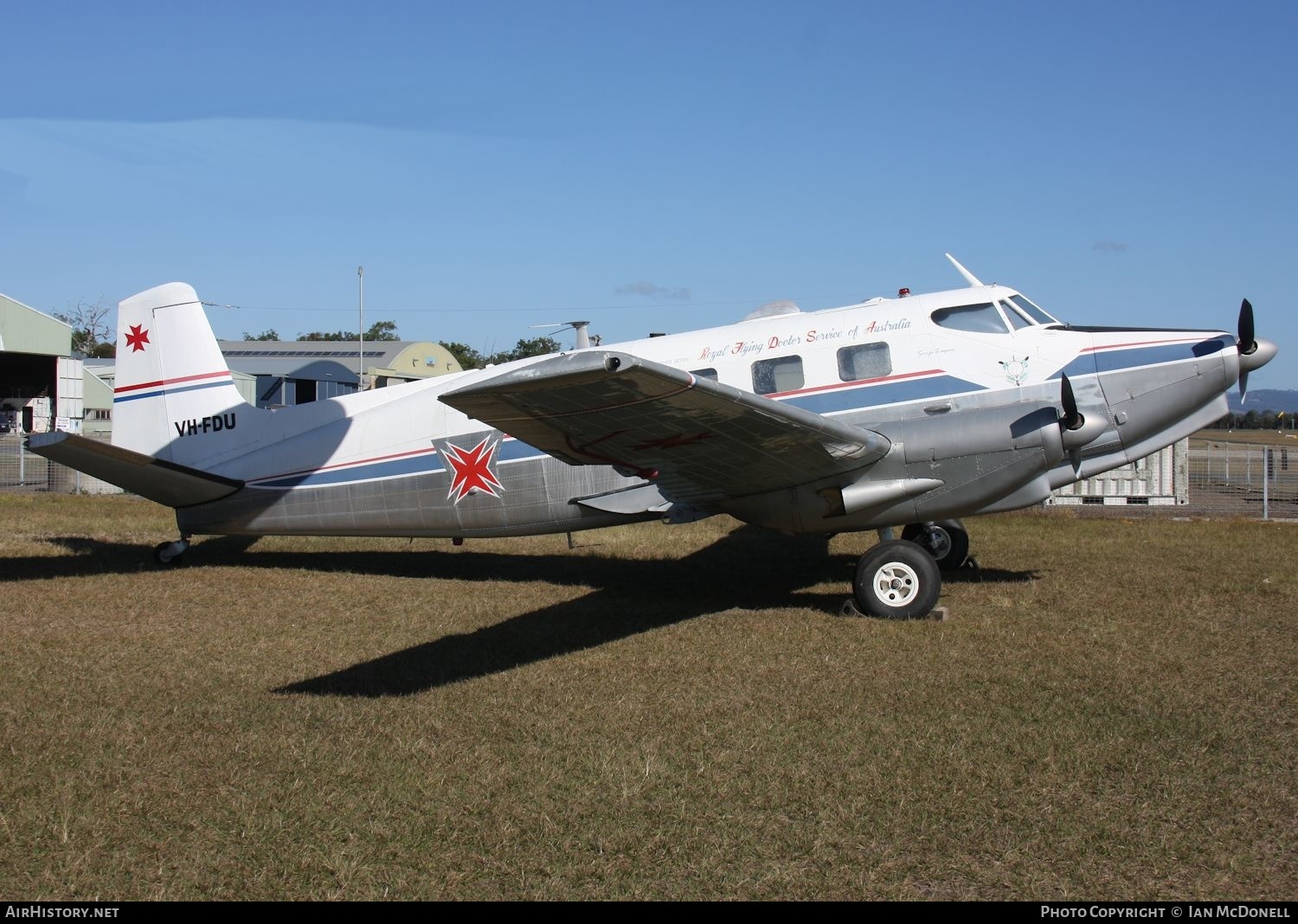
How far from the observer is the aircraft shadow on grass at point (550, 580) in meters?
8.01

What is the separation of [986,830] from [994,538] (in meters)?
11.6

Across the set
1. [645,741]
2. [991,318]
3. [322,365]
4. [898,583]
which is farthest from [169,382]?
[322,365]

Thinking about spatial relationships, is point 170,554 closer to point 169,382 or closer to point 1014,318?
point 169,382

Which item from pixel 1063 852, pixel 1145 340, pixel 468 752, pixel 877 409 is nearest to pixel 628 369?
pixel 468 752

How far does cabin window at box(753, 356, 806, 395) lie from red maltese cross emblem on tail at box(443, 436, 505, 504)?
123 inches

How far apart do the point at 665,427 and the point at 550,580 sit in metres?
4.96

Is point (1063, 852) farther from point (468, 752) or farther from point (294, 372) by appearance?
Answer: point (294, 372)

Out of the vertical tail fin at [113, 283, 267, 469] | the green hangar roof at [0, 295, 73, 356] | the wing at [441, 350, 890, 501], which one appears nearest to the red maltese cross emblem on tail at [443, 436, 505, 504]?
the wing at [441, 350, 890, 501]

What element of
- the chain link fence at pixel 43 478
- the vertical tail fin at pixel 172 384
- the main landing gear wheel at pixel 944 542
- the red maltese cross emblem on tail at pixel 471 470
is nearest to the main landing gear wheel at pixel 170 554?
the vertical tail fin at pixel 172 384

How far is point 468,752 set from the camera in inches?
230

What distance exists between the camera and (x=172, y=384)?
13008 millimetres

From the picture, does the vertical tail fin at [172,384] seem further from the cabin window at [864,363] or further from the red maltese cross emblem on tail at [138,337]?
the cabin window at [864,363]

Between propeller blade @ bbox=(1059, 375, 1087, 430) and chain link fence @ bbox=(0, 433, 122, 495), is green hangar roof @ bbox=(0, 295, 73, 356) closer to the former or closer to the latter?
chain link fence @ bbox=(0, 433, 122, 495)

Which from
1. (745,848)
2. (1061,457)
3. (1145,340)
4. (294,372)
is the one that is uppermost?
(294,372)
